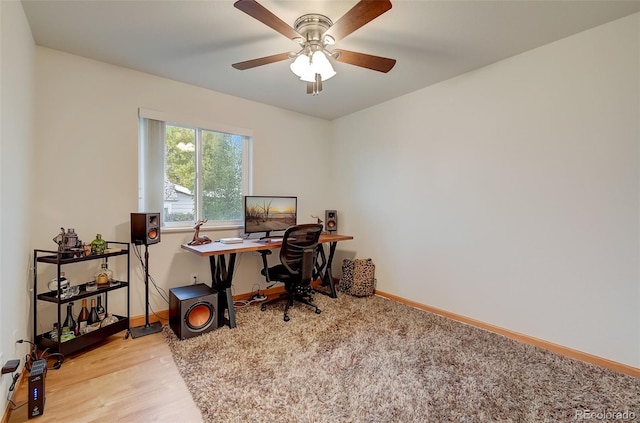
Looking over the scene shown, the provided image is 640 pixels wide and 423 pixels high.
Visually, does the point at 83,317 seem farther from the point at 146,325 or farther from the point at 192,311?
the point at 192,311

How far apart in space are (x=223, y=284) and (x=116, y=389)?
121 cm

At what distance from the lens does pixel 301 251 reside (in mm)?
3018

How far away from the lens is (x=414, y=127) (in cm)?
325

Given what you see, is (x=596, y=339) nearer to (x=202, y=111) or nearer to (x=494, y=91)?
(x=494, y=91)

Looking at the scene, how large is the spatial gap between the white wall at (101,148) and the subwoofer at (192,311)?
45cm

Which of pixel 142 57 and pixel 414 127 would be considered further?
pixel 414 127

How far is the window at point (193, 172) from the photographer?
9.28 feet

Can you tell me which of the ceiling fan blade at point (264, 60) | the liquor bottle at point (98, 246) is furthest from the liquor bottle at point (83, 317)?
the ceiling fan blade at point (264, 60)

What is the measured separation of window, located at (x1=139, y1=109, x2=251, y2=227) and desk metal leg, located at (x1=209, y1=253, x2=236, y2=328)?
0.55 m

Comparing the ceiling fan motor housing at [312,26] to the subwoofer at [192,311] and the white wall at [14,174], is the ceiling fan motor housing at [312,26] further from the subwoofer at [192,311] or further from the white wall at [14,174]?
the subwoofer at [192,311]

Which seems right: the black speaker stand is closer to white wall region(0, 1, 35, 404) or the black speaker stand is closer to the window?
the window

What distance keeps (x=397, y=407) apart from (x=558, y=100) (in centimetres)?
261

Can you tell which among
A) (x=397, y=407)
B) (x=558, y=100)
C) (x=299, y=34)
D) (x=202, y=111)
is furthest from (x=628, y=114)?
(x=202, y=111)

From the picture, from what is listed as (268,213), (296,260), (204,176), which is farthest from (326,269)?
(204,176)
